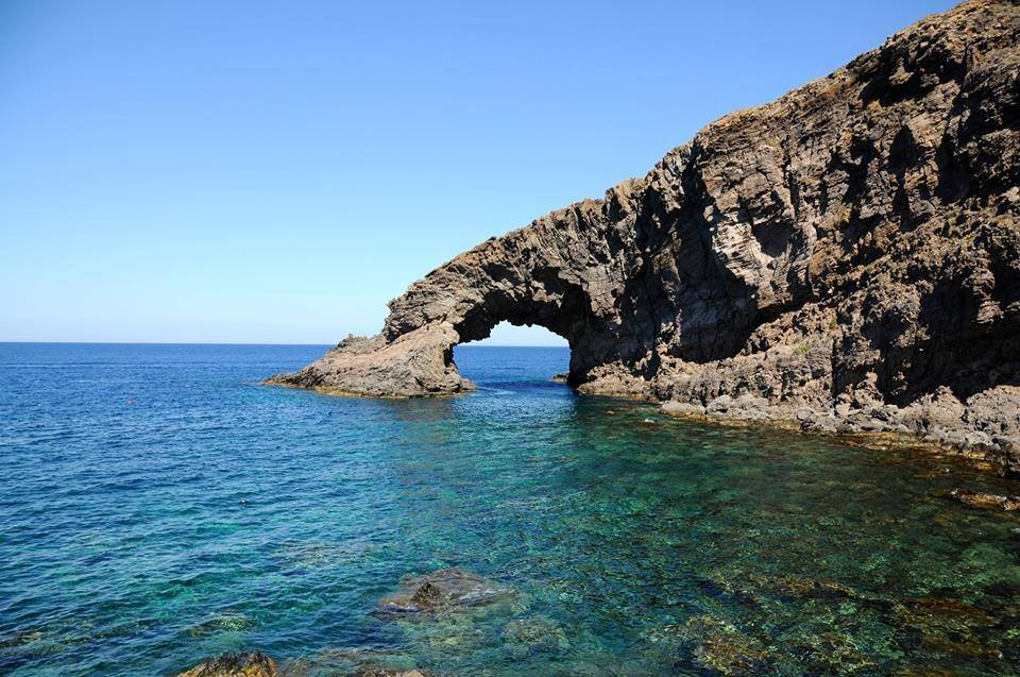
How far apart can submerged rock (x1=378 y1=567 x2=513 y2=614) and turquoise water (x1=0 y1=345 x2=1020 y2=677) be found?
42 cm

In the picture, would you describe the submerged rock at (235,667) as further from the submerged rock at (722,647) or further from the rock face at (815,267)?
the rock face at (815,267)

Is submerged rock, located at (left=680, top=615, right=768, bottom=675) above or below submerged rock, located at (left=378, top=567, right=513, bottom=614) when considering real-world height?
above

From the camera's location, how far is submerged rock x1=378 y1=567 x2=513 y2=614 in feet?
48.9

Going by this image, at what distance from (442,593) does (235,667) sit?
18.0 feet

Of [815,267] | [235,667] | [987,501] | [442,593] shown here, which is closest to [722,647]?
[442,593]

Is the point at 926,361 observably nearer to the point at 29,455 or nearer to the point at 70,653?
the point at 70,653

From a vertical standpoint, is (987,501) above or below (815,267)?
below

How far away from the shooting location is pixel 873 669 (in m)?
11.7

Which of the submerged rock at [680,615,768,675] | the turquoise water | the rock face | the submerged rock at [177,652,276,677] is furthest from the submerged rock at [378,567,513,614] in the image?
the rock face

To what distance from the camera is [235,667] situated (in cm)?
1141

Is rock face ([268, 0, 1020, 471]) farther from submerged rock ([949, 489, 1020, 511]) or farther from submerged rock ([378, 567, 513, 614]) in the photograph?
submerged rock ([378, 567, 513, 614])

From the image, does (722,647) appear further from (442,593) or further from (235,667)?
(235,667)

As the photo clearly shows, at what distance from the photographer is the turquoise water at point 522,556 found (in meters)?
12.8

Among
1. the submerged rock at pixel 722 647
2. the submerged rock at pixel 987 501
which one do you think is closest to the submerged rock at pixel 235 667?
the submerged rock at pixel 722 647
